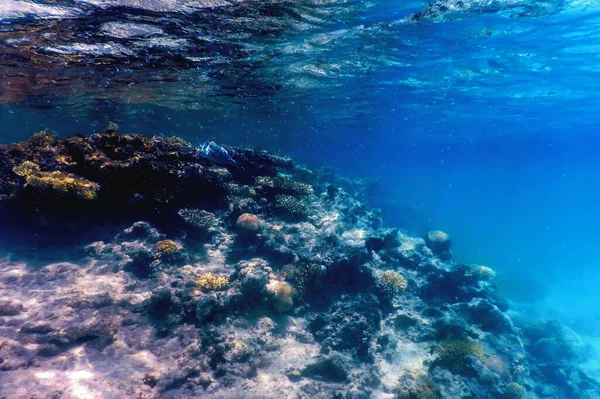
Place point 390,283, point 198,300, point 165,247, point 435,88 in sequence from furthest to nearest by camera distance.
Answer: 1. point 435,88
2. point 390,283
3. point 165,247
4. point 198,300

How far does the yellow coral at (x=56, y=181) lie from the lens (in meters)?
7.65

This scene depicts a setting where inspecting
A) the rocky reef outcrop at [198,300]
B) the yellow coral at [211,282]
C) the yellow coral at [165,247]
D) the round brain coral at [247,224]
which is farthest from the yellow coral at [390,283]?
the yellow coral at [165,247]

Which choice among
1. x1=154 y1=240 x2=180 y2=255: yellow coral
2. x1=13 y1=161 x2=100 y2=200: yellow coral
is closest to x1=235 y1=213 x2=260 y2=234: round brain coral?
x1=154 y1=240 x2=180 y2=255: yellow coral

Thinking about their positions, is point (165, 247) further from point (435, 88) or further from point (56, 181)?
point (435, 88)

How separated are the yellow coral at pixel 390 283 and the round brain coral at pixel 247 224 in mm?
4753

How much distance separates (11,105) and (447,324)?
122ft

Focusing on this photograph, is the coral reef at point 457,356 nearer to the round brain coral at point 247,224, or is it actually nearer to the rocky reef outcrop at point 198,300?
the rocky reef outcrop at point 198,300

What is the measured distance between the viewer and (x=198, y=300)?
7.55m

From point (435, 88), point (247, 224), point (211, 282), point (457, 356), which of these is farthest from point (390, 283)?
point (435, 88)

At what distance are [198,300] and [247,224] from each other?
3223mm

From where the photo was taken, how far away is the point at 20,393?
502cm

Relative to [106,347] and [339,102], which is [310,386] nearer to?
[106,347]

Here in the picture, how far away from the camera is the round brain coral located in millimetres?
10211

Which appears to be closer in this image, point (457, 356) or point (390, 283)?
point (457, 356)
